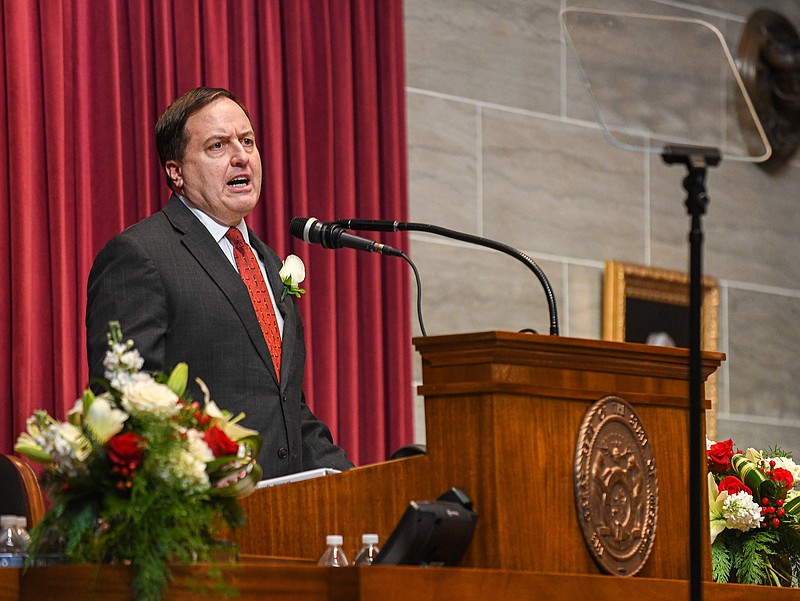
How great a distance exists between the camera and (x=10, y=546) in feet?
8.02

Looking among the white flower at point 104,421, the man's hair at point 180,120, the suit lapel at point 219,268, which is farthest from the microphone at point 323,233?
the white flower at point 104,421

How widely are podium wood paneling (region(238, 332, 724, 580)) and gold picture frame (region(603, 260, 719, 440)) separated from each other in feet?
12.9

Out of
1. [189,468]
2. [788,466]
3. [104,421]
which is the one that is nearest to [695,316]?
[189,468]

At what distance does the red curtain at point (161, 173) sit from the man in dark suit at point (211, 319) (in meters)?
1.34

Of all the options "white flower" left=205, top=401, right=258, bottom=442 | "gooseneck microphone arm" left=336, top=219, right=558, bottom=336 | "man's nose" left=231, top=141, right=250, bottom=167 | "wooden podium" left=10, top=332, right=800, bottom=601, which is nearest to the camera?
"white flower" left=205, top=401, right=258, bottom=442

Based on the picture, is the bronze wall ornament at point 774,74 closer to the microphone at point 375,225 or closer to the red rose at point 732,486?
the red rose at point 732,486

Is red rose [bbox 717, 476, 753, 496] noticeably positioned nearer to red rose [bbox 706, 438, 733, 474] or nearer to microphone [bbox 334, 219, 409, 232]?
red rose [bbox 706, 438, 733, 474]

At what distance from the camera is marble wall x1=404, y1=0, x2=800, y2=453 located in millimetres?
6238

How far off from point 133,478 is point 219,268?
1.31 meters

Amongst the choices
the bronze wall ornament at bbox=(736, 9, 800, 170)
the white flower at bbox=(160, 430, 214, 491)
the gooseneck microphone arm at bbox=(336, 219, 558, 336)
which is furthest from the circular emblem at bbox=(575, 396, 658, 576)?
the bronze wall ornament at bbox=(736, 9, 800, 170)

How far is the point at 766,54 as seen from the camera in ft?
24.4

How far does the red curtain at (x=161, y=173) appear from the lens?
4.75 metres

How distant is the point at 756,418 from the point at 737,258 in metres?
0.82

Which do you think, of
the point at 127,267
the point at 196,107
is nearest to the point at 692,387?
the point at 127,267
